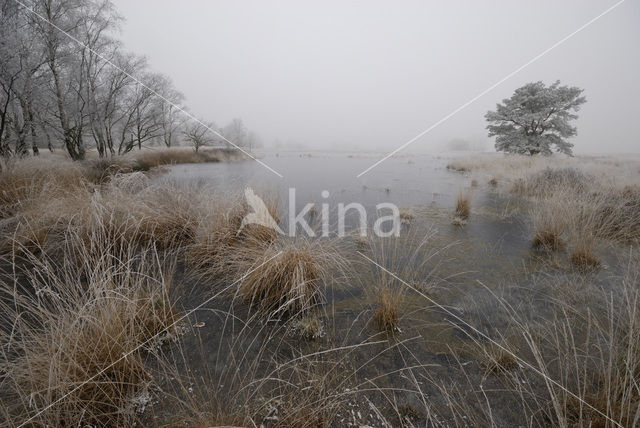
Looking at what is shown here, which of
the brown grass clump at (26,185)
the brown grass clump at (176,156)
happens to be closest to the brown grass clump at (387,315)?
the brown grass clump at (26,185)

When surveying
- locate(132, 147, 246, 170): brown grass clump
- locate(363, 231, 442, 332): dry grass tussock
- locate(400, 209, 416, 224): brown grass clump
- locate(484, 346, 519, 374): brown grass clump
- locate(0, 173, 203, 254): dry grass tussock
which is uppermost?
locate(132, 147, 246, 170): brown grass clump

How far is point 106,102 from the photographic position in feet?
41.0

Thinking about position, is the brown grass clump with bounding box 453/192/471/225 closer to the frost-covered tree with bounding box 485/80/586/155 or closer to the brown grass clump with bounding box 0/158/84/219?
the brown grass clump with bounding box 0/158/84/219

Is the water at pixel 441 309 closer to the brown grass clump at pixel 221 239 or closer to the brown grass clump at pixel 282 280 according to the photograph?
the brown grass clump at pixel 282 280

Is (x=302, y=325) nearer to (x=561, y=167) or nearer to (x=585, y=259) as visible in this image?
(x=585, y=259)

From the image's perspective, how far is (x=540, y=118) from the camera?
16.3m

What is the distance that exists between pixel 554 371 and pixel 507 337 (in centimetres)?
29

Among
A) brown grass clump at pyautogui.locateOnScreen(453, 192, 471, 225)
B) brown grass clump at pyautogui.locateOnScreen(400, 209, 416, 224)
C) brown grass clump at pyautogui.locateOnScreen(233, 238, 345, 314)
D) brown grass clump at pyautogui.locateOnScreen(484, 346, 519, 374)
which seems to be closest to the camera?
brown grass clump at pyautogui.locateOnScreen(484, 346, 519, 374)

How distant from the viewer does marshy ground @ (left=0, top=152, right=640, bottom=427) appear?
44.4 inches

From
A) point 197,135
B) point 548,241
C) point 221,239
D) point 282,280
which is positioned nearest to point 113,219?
point 221,239

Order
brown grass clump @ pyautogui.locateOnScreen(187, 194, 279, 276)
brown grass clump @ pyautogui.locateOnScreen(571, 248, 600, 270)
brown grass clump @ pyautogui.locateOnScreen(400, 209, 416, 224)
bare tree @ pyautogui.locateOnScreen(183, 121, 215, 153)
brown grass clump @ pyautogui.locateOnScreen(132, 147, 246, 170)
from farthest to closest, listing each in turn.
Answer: bare tree @ pyautogui.locateOnScreen(183, 121, 215, 153), brown grass clump @ pyautogui.locateOnScreen(132, 147, 246, 170), brown grass clump @ pyautogui.locateOnScreen(400, 209, 416, 224), brown grass clump @ pyautogui.locateOnScreen(571, 248, 600, 270), brown grass clump @ pyautogui.locateOnScreen(187, 194, 279, 276)

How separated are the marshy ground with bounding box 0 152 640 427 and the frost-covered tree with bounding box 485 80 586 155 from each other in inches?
655

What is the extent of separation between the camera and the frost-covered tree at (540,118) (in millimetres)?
16141

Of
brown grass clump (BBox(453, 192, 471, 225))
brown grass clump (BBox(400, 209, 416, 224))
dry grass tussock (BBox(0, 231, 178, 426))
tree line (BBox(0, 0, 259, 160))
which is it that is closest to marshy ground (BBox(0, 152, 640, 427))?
dry grass tussock (BBox(0, 231, 178, 426))
